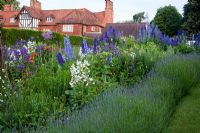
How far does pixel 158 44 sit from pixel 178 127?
22.4 feet

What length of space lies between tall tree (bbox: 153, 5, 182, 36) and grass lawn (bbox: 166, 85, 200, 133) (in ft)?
175

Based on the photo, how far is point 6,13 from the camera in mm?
67250

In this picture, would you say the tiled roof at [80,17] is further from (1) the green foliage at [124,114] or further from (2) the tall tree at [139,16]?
(1) the green foliage at [124,114]

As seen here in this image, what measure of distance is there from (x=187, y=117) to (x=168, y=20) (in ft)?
182

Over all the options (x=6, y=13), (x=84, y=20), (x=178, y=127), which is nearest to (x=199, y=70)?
(x=178, y=127)

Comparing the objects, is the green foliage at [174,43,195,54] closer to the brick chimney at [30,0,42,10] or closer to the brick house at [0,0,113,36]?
the brick house at [0,0,113,36]

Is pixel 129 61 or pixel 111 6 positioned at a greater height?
pixel 111 6

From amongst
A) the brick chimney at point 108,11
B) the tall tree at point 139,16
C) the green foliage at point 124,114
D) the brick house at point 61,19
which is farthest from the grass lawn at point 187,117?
the tall tree at point 139,16

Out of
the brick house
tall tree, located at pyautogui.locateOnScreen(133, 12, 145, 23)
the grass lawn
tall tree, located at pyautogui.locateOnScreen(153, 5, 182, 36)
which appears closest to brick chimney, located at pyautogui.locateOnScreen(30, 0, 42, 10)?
the brick house

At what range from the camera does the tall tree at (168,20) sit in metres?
58.8

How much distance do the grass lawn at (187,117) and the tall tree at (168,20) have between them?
5322 centimetres

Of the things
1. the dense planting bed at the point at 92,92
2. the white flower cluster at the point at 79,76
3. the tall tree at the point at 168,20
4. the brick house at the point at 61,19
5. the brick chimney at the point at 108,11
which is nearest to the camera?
the dense planting bed at the point at 92,92

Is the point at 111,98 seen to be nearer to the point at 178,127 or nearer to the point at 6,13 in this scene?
the point at 178,127

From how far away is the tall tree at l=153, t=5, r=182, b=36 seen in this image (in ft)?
193
